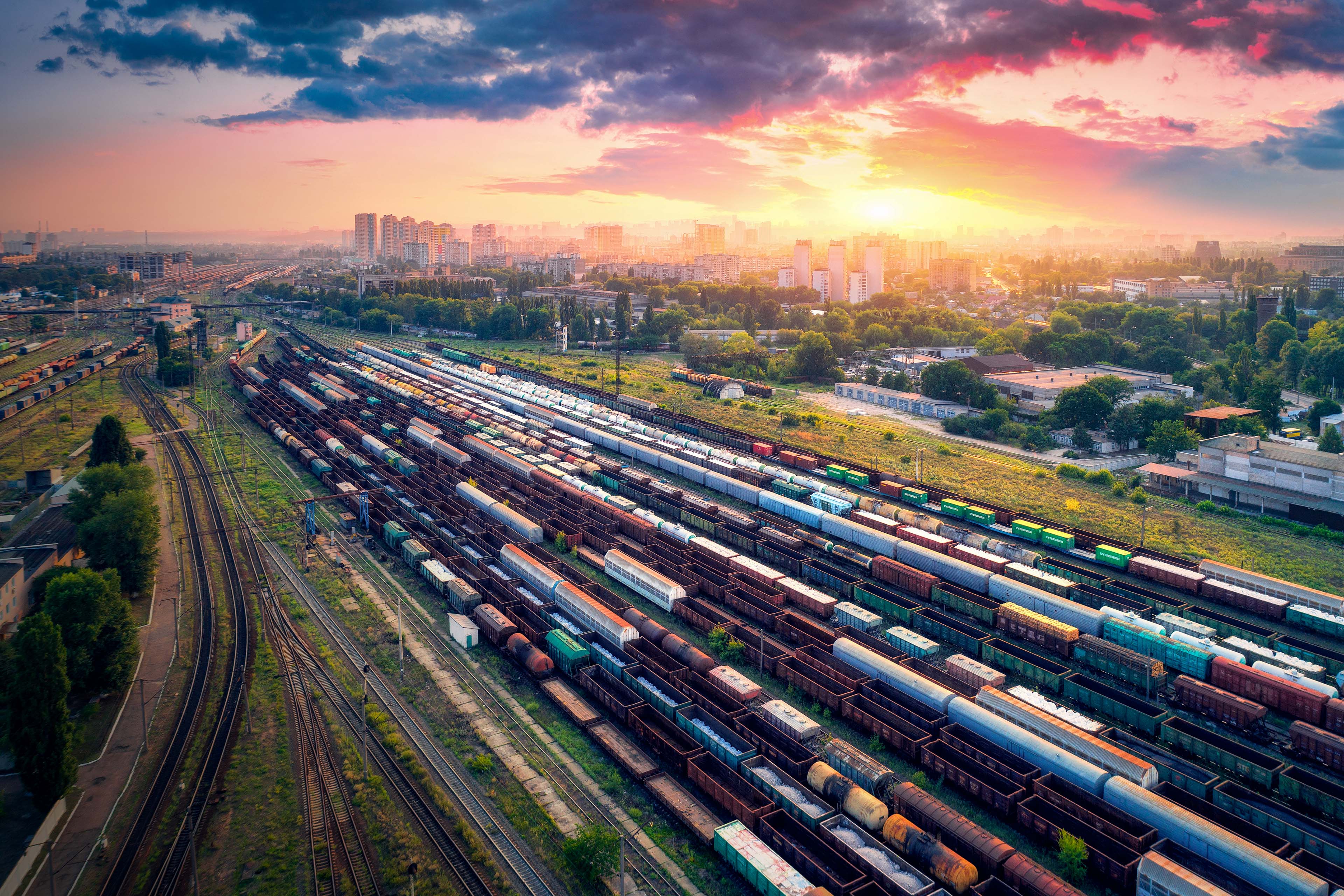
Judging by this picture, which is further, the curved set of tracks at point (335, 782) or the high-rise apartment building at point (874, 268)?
the high-rise apartment building at point (874, 268)

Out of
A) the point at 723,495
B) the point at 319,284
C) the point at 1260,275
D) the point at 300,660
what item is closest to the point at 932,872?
the point at 300,660

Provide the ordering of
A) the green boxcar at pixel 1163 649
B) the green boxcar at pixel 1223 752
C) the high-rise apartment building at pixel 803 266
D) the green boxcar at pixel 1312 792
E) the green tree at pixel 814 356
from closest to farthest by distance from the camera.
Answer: the green boxcar at pixel 1312 792
the green boxcar at pixel 1223 752
the green boxcar at pixel 1163 649
the green tree at pixel 814 356
the high-rise apartment building at pixel 803 266

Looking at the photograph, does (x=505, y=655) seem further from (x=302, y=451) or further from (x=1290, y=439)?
(x=1290, y=439)

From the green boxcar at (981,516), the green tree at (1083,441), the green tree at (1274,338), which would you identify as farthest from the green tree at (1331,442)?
the green tree at (1274,338)

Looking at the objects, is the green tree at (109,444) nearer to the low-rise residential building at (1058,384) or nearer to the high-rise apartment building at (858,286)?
the low-rise residential building at (1058,384)

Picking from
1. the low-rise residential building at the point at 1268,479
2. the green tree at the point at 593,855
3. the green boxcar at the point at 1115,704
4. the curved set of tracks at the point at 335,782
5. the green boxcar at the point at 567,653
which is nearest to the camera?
the green tree at the point at 593,855

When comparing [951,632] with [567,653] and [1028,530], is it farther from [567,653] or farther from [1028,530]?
[567,653]
